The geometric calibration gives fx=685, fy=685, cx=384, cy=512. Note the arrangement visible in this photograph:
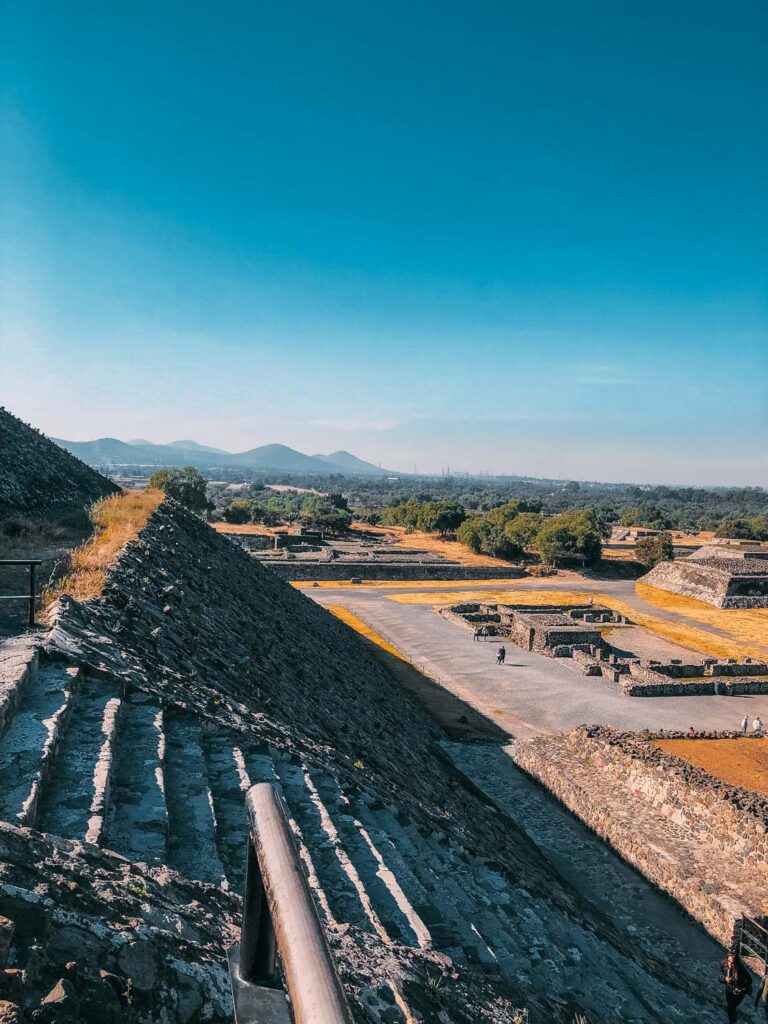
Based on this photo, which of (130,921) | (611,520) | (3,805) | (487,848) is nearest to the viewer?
(130,921)

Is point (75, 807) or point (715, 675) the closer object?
point (75, 807)

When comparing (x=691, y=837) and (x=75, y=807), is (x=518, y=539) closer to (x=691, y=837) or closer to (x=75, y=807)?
(x=691, y=837)

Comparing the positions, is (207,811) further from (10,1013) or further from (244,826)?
(10,1013)

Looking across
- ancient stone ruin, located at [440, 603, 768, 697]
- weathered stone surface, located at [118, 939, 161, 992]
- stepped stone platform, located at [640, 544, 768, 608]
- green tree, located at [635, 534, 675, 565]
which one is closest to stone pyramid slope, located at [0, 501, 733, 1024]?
weathered stone surface, located at [118, 939, 161, 992]

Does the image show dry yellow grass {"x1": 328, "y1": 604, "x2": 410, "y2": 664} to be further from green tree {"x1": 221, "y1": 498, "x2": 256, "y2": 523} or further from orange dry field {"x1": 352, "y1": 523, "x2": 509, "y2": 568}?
green tree {"x1": 221, "y1": 498, "x2": 256, "y2": 523}

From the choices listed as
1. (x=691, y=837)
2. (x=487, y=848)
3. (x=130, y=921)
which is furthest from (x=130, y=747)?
(x=691, y=837)
